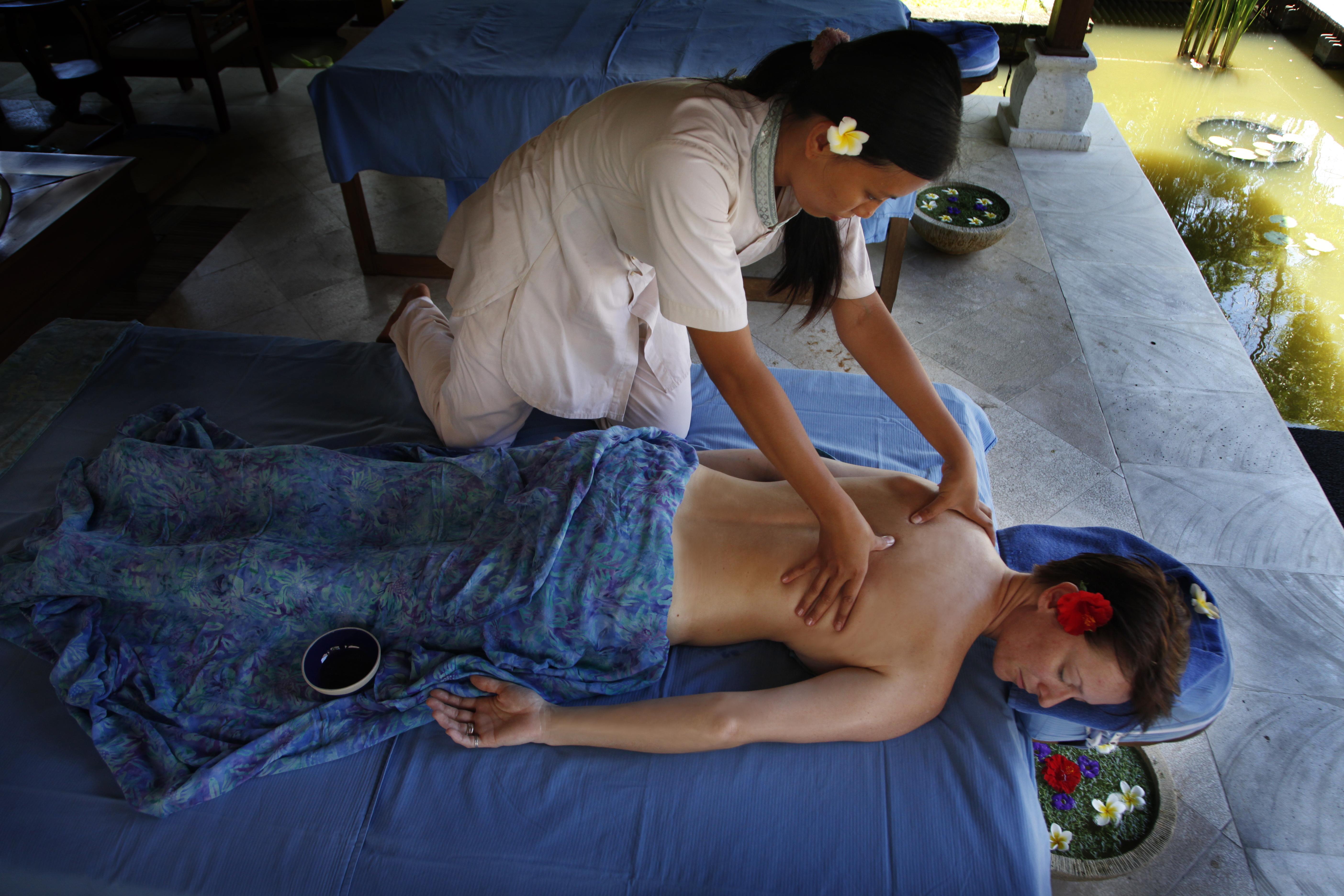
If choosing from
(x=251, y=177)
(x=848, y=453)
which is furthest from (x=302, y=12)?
(x=848, y=453)

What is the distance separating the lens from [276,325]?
2.75 meters

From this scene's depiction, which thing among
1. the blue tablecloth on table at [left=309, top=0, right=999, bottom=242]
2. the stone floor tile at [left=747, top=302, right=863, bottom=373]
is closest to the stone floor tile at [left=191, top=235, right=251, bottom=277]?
the blue tablecloth on table at [left=309, top=0, right=999, bottom=242]

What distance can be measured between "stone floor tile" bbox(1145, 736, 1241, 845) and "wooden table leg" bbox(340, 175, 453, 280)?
8.38 ft

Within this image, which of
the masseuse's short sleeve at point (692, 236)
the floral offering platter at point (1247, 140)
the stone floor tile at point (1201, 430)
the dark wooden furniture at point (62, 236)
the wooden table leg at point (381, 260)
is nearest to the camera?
the masseuse's short sleeve at point (692, 236)

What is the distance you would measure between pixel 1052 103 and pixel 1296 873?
3354mm

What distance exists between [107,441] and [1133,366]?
2809 millimetres

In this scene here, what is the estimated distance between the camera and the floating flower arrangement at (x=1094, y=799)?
57.9 inches

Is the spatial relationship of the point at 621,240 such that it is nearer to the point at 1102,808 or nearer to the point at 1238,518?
the point at 1102,808

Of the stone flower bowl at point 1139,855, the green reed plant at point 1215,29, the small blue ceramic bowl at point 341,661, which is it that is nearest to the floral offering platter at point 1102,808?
the stone flower bowl at point 1139,855

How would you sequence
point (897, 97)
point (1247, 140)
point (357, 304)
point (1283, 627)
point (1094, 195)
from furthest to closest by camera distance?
point (1247, 140), point (1094, 195), point (357, 304), point (1283, 627), point (897, 97)

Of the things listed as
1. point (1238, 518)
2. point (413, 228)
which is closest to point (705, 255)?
point (1238, 518)

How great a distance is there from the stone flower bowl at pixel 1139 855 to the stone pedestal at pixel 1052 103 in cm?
314

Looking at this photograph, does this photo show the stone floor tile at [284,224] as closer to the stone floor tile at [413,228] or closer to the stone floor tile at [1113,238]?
the stone floor tile at [413,228]

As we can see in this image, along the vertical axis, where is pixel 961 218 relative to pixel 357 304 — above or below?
above
